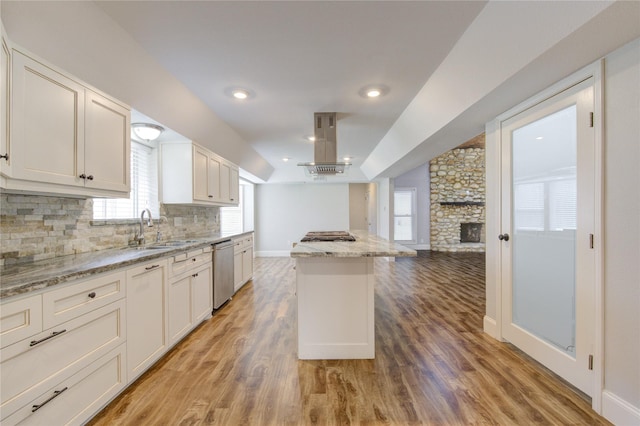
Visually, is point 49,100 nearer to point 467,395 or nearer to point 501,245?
point 467,395

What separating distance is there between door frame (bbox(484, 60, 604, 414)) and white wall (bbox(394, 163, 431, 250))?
5705 millimetres

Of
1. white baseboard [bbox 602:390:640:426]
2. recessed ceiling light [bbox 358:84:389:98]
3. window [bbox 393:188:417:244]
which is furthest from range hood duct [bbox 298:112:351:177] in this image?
window [bbox 393:188:417:244]

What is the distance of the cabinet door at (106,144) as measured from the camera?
172 cm

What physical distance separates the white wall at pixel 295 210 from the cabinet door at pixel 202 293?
451 centimetres

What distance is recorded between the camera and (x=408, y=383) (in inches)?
74.3

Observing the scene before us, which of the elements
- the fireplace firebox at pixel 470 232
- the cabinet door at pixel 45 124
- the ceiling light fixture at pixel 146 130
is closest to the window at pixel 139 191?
the ceiling light fixture at pixel 146 130

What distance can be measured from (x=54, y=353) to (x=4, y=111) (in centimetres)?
121

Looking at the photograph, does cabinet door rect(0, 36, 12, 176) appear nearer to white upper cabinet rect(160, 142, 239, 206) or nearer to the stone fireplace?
white upper cabinet rect(160, 142, 239, 206)

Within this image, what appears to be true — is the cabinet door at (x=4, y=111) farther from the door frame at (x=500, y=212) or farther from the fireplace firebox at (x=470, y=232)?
the fireplace firebox at (x=470, y=232)

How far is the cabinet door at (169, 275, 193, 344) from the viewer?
7.59 feet

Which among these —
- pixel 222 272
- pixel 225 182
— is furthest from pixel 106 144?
pixel 225 182

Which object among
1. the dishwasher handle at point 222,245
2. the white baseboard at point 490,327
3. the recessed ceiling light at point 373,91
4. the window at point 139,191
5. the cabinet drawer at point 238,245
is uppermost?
the recessed ceiling light at point 373,91

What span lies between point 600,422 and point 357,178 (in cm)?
601

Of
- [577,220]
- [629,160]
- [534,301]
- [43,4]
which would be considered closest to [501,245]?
[534,301]
